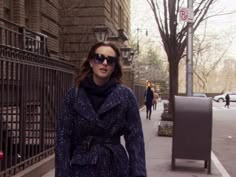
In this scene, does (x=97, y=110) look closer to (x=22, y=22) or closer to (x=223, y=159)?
(x=223, y=159)

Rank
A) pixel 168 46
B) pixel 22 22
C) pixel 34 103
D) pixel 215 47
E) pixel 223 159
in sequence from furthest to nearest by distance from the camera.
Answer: pixel 215 47, pixel 168 46, pixel 22 22, pixel 223 159, pixel 34 103

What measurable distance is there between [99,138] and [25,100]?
4806mm

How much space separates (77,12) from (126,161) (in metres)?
20.6

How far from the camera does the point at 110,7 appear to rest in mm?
26531

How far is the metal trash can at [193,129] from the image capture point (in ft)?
29.3

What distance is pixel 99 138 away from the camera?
329 centimetres

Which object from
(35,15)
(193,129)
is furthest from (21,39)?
(35,15)

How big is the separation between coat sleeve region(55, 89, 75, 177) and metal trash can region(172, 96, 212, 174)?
575cm

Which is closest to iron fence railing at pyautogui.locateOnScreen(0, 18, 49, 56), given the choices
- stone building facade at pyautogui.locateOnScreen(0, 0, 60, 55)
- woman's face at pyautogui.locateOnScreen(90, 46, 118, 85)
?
stone building facade at pyautogui.locateOnScreen(0, 0, 60, 55)

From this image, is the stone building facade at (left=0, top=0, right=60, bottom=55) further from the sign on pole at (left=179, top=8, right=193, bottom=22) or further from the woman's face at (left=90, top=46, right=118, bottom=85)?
the woman's face at (left=90, top=46, right=118, bottom=85)

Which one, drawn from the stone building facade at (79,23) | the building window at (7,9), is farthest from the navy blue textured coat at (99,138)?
the stone building facade at (79,23)

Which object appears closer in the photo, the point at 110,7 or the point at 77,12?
the point at 77,12

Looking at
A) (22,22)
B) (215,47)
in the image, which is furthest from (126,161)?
(215,47)

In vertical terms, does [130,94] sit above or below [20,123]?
above
